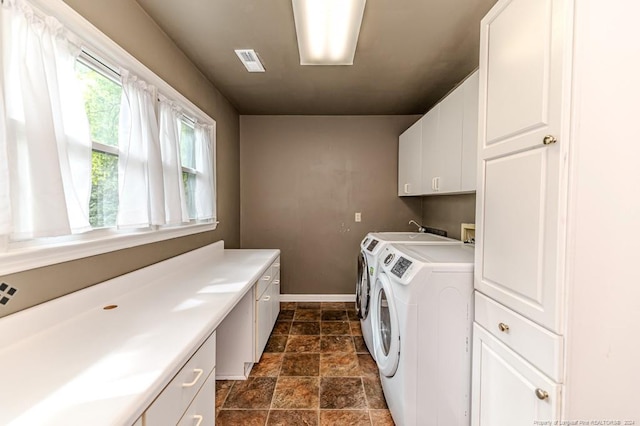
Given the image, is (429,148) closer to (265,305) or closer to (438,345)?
(438,345)

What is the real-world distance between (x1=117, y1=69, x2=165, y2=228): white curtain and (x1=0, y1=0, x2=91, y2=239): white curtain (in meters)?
0.33

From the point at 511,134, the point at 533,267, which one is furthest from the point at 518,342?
the point at 511,134

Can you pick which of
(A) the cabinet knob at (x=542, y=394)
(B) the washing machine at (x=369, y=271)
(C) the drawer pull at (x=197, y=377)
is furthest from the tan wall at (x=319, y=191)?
(A) the cabinet knob at (x=542, y=394)

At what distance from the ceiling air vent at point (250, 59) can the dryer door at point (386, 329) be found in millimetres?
1886

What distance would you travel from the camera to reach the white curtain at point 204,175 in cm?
250

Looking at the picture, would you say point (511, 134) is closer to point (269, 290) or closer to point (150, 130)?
point (150, 130)

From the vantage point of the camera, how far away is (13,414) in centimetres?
66

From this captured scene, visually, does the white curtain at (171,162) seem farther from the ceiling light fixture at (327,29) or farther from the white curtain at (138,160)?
the ceiling light fixture at (327,29)

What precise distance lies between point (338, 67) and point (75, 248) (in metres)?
2.14

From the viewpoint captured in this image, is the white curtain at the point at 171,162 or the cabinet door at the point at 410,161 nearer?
the white curtain at the point at 171,162

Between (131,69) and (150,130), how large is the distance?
33 centimetres

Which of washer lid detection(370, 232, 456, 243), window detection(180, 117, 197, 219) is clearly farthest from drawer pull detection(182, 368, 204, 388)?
washer lid detection(370, 232, 456, 243)

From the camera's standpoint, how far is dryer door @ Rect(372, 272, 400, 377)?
156 cm

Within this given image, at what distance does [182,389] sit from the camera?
980mm
